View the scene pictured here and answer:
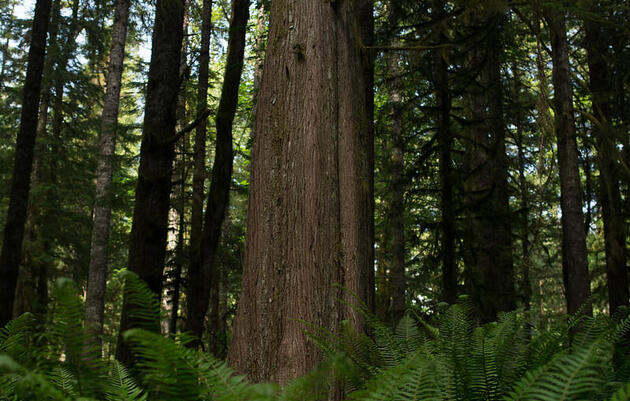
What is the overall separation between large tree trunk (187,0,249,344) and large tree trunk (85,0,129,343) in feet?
11.6

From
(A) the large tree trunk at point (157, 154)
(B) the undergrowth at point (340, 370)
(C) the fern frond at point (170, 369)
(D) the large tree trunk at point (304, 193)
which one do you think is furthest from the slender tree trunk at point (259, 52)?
(C) the fern frond at point (170, 369)

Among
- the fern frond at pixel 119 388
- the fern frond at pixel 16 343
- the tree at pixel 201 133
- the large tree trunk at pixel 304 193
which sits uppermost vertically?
the tree at pixel 201 133

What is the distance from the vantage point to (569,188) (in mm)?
6773

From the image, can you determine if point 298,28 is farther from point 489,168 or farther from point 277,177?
point 489,168

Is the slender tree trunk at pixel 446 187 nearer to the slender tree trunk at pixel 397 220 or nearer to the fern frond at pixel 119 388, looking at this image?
the slender tree trunk at pixel 397 220

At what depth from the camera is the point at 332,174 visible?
3.59m

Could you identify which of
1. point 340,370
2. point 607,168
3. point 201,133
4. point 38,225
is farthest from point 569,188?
point 38,225

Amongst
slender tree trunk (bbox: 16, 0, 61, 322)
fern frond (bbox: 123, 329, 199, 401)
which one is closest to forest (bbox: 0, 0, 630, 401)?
fern frond (bbox: 123, 329, 199, 401)

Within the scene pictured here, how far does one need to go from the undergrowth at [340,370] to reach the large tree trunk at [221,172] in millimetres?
4440

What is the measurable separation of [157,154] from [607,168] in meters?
6.48

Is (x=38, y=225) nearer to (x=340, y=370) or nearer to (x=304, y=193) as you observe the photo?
(x=304, y=193)

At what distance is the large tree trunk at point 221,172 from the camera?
6803mm

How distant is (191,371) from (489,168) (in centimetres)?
1020

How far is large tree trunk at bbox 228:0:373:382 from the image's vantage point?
323cm
